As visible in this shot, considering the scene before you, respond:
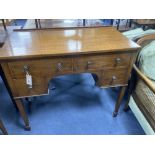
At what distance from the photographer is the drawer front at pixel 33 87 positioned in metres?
1.02

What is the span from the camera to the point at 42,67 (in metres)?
0.98

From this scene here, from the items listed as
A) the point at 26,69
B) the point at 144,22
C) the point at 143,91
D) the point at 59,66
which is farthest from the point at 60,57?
the point at 144,22

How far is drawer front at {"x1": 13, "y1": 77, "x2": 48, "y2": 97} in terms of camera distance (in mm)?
1024

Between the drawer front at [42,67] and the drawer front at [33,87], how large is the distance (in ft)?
0.14

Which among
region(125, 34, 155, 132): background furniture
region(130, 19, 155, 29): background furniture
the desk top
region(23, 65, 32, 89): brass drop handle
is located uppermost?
the desk top

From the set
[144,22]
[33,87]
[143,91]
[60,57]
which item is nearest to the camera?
[60,57]

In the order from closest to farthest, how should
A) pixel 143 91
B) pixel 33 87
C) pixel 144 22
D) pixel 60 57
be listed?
1. pixel 60 57
2. pixel 33 87
3. pixel 143 91
4. pixel 144 22

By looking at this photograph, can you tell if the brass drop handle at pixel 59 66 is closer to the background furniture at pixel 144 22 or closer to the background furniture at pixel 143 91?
the background furniture at pixel 143 91

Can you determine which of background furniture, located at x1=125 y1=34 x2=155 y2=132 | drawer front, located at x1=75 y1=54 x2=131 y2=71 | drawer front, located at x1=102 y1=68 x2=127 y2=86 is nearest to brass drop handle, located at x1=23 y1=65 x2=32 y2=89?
drawer front, located at x1=75 y1=54 x2=131 y2=71

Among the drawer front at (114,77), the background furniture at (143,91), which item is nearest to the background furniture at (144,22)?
the background furniture at (143,91)

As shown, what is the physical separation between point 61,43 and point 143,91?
0.74 metres

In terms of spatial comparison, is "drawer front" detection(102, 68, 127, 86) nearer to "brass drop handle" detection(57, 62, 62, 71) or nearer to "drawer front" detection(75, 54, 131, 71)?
"drawer front" detection(75, 54, 131, 71)

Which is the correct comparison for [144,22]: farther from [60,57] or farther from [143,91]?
[60,57]
